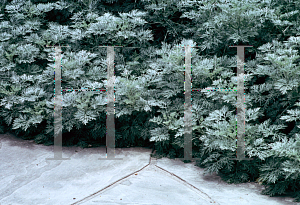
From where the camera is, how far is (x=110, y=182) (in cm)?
310

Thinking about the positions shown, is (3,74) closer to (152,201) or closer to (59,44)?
(59,44)

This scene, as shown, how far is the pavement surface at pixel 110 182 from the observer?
278 centimetres

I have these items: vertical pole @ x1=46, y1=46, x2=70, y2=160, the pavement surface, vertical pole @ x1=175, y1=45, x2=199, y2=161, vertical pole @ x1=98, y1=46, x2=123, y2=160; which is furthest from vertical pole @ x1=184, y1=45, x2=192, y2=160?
vertical pole @ x1=46, y1=46, x2=70, y2=160

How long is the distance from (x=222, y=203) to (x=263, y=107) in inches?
50.8

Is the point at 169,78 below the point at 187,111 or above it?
above

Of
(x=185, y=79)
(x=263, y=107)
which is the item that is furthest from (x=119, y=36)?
(x=263, y=107)

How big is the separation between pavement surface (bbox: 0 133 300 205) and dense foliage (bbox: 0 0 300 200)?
0.18 metres

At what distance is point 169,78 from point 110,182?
5.05ft

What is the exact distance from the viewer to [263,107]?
348 centimetres

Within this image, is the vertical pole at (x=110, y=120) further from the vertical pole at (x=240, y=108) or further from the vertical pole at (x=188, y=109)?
the vertical pole at (x=240, y=108)

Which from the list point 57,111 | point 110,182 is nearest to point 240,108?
point 110,182

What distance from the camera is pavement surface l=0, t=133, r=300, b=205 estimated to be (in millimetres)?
2781

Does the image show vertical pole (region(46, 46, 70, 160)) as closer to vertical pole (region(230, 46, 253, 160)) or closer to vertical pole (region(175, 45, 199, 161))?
vertical pole (region(175, 45, 199, 161))

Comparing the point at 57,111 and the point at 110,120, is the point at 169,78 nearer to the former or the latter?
the point at 110,120
